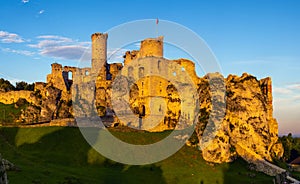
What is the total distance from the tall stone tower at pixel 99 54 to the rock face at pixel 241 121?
4127cm

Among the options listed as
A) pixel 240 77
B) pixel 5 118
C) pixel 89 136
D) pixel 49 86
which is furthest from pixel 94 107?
pixel 240 77

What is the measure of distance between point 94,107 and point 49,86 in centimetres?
2089

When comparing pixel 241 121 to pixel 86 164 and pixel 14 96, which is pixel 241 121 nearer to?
pixel 86 164

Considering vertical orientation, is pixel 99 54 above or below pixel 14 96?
above

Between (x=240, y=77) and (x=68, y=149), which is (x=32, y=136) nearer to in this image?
(x=68, y=149)

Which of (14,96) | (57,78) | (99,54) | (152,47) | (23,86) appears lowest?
(14,96)

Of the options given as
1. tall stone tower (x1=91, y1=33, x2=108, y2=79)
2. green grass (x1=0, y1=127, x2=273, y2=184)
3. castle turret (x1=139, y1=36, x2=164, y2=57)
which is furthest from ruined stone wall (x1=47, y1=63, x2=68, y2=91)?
green grass (x1=0, y1=127, x2=273, y2=184)

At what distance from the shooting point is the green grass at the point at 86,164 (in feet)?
173

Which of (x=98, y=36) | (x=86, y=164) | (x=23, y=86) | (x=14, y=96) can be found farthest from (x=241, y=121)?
(x=23, y=86)

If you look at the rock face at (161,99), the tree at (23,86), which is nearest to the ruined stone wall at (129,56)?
the rock face at (161,99)

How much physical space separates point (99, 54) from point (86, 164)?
6620 centimetres

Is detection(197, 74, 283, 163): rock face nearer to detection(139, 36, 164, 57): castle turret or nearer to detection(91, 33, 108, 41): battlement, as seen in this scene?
detection(139, 36, 164, 57): castle turret

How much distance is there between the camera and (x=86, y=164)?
61.5 m

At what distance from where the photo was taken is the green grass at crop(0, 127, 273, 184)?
52750 millimetres
